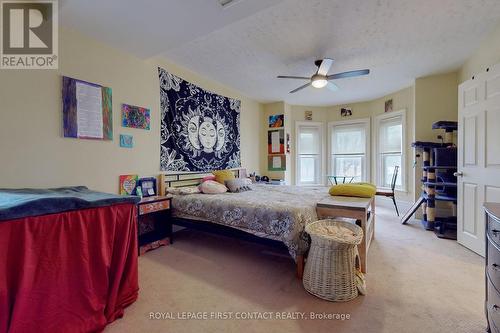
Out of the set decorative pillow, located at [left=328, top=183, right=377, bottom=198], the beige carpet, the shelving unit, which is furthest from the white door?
decorative pillow, located at [left=328, top=183, right=377, bottom=198]

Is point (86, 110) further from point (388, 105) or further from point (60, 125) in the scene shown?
point (388, 105)

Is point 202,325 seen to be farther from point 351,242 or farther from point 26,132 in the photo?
point 26,132

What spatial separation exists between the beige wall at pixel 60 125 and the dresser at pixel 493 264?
3374mm

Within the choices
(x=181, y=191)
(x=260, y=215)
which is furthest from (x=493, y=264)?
(x=181, y=191)

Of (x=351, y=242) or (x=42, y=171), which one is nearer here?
(x=351, y=242)

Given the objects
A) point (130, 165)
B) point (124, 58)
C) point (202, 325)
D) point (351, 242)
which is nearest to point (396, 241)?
point (351, 242)

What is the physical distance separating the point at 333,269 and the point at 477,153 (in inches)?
93.3

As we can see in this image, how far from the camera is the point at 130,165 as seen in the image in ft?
9.50

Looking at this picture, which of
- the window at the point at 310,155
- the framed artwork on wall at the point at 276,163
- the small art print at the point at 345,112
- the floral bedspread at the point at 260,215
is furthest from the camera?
the window at the point at 310,155

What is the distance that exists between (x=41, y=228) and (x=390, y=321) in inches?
91.7

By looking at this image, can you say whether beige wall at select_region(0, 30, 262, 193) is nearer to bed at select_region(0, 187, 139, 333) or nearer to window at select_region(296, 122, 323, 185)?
bed at select_region(0, 187, 139, 333)

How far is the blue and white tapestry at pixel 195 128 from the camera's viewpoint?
10.9 feet

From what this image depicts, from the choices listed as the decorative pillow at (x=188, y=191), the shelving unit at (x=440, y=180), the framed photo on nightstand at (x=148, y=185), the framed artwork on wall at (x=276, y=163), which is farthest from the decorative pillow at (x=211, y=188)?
the shelving unit at (x=440, y=180)

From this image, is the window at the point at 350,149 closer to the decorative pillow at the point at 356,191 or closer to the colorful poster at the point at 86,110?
the decorative pillow at the point at 356,191
